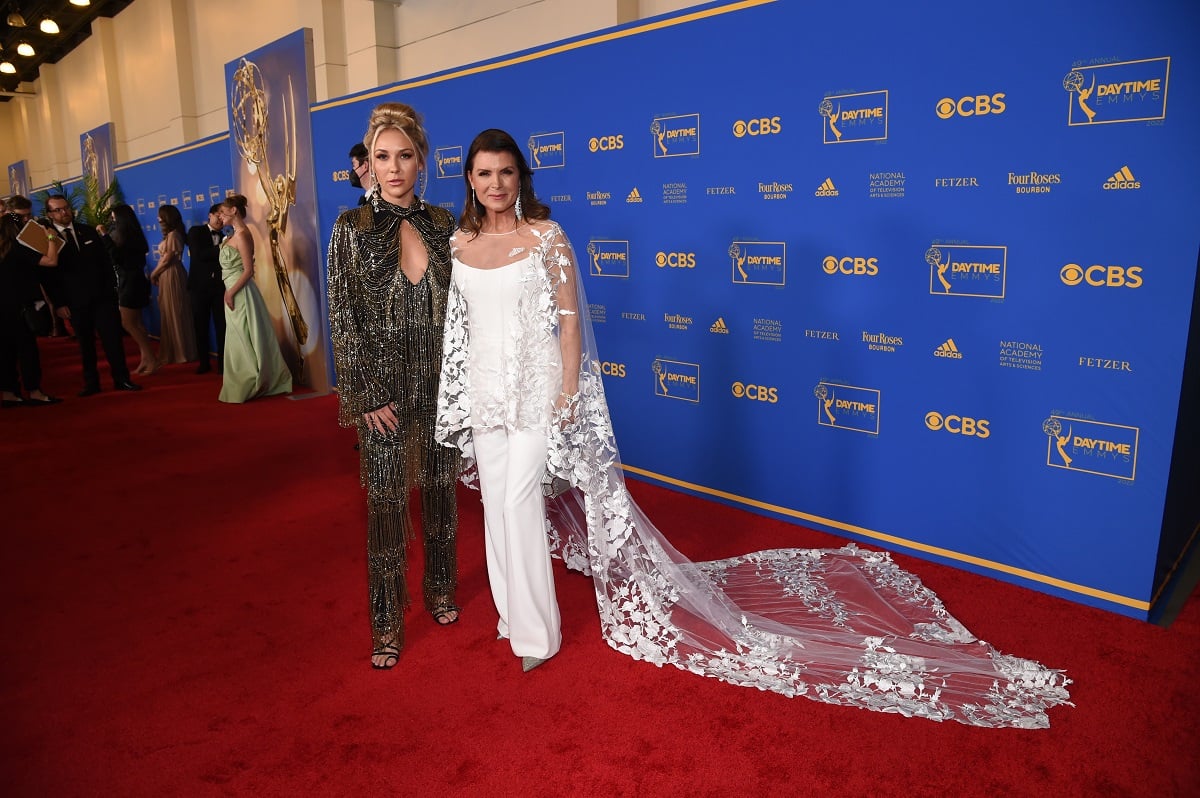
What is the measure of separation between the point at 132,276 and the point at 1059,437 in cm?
951

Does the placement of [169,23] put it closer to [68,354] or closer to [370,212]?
[68,354]

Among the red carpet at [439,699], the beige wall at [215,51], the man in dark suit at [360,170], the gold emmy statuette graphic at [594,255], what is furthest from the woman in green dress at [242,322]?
the gold emmy statuette graphic at [594,255]

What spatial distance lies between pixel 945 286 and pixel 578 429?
1783 millimetres

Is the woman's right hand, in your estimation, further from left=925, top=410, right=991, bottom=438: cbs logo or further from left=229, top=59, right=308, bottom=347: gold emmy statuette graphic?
left=229, top=59, right=308, bottom=347: gold emmy statuette graphic

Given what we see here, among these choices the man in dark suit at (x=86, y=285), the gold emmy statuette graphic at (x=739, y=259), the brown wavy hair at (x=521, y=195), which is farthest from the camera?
the man in dark suit at (x=86, y=285)

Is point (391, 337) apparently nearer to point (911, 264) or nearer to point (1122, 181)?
point (911, 264)

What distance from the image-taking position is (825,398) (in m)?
4.12

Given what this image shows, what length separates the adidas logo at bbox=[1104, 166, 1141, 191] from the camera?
119 inches

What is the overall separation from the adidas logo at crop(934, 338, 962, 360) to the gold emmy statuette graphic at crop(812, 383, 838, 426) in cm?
59

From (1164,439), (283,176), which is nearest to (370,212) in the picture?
(1164,439)

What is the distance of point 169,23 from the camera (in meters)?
13.4

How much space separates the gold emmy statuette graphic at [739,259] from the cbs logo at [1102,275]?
1.53m

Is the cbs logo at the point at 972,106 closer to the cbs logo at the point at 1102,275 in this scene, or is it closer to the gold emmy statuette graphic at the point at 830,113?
the gold emmy statuette graphic at the point at 830,113

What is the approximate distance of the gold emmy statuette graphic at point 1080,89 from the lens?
3.08 meters
